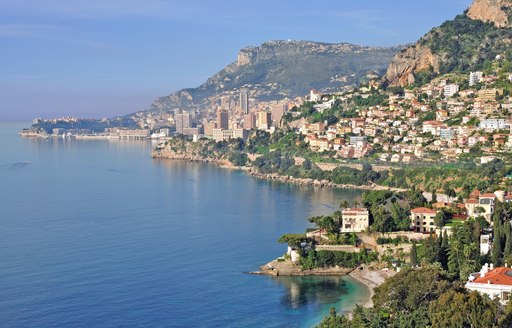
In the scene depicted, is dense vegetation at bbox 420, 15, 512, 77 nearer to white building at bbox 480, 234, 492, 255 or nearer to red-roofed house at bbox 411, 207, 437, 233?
red-roofed house at bbox 411, 207, 437, 233

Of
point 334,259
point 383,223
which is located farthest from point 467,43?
point 334,259

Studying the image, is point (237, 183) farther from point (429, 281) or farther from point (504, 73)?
point (429, 281)

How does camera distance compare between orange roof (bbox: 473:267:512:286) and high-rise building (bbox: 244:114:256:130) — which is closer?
orange roof (bbox: 473:267:512:286)

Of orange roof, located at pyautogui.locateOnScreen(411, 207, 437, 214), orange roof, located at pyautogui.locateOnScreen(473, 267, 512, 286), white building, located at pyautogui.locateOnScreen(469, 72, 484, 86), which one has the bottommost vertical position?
orange roof, located at pyautogui.locateOnScreen(473, 267, 512, 286)

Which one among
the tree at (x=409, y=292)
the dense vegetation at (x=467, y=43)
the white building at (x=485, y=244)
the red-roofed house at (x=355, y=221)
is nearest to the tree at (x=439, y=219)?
the red-roofed house at (x=355, y=221)

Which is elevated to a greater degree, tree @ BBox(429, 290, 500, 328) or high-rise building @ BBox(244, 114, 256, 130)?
→ high-rise building @ BBox(244, 114, 256, 130)

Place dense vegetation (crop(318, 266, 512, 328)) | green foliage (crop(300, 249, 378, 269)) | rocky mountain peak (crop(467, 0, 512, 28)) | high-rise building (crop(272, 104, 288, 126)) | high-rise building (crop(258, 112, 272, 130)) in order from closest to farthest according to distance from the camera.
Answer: dense vegetation (crop(318, 266, 512, 328)), green foliage (crop(300, 249, 378, 269)), rocky mountain peak (crop(467, 0, 512, 28)), high-rise building (crop(258, 112, 272, 130)), high-rise building (crop(272, 104, 288, 126))

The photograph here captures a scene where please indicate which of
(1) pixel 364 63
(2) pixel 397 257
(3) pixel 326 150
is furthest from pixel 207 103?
(2) pixel 397 257

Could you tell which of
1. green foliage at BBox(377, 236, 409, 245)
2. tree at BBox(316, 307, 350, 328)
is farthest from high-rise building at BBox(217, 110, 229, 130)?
tree at BBox(316, 307, 350, 328)
